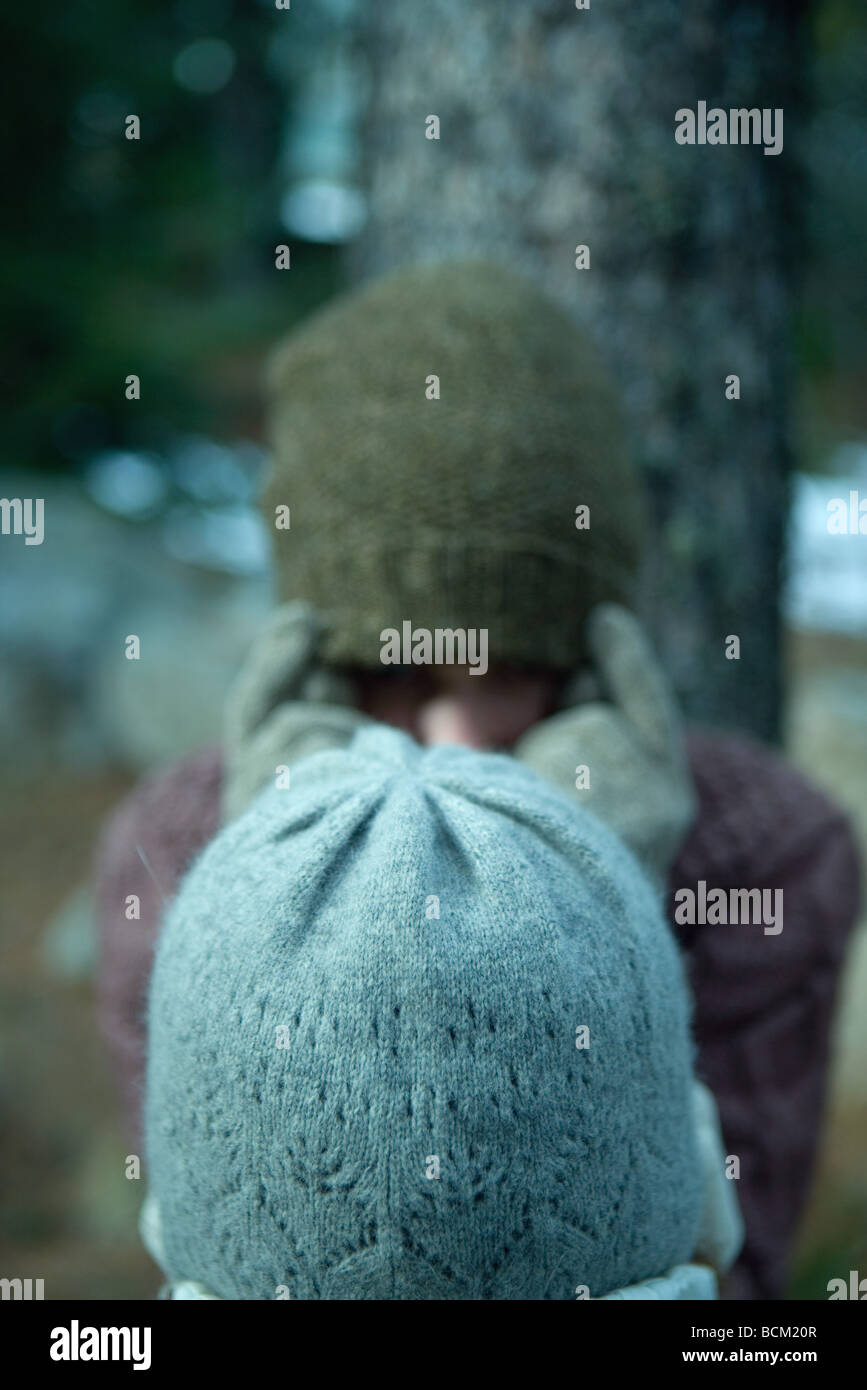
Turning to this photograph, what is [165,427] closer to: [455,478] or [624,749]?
[455,478]

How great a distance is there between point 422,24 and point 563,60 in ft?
0.92

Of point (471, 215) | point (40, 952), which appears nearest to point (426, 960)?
point (471, 215)

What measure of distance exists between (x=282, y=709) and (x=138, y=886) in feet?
1.14

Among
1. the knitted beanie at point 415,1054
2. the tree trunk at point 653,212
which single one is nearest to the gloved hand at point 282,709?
the knitted beanie at point 415,1054

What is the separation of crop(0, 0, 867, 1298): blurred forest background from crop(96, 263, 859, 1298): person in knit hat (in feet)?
2.01

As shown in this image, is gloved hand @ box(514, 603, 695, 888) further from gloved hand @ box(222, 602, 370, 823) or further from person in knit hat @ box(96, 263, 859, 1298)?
gloved hand @ box(222, 602, 370, 823)

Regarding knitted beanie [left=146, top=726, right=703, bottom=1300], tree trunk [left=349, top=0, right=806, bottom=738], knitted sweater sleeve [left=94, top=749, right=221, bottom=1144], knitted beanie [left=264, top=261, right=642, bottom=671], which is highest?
tree trunk [left=349, top=0, right=806, bottom=738]

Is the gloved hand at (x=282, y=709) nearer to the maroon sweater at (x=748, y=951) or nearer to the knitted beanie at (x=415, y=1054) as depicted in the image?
the maroon sweater at (x=748, y=951)

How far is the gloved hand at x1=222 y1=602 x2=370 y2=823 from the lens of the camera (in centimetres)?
146

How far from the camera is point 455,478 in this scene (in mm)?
Result: 1547

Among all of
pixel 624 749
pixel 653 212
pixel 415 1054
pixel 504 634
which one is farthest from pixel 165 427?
pixel 415 1054

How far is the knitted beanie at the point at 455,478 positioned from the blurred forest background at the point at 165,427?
2.03ft

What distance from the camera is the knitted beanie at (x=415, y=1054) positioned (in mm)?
885

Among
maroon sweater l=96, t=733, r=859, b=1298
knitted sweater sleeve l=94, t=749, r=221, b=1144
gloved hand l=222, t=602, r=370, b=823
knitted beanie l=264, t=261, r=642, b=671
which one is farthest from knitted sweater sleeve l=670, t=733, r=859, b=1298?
knitted sweater sleeve l=94, t=749, r=221, b=1144
